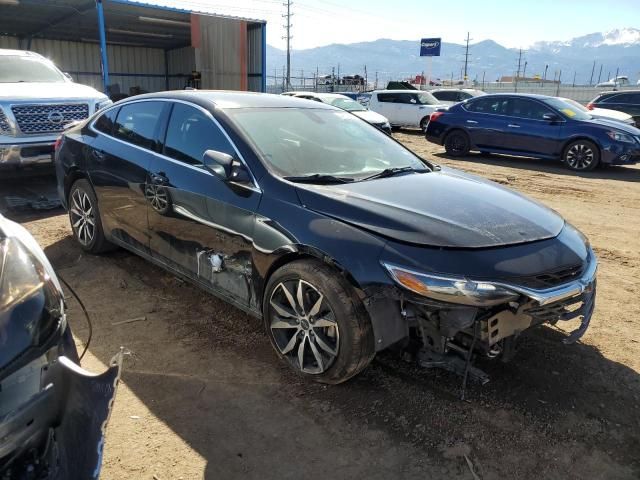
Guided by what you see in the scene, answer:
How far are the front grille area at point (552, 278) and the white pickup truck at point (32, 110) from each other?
269 inches

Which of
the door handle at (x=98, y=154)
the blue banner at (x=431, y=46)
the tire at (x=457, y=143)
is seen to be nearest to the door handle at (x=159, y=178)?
the door handle at (x=98, y=154)

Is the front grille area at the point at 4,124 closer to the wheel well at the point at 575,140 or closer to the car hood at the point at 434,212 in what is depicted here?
the car hood at the point at 434,212

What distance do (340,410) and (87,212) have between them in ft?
10.7

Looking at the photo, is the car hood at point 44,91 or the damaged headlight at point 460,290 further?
the car hood at point 44,91

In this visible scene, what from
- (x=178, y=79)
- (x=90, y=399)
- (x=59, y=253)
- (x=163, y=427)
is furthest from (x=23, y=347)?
(x=178, y=79)

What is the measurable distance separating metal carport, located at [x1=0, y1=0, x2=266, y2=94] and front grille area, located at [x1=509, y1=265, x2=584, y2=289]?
1628cm

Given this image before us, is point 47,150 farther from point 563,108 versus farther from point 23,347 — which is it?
point 563,108

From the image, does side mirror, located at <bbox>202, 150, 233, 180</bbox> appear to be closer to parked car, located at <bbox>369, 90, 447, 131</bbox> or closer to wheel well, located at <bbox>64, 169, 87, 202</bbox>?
→ wheel well, located at <bbox>64, 169, 87, 202</bbox>

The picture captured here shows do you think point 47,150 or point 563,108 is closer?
point 47,150

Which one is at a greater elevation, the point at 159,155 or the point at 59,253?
the point at 159,155

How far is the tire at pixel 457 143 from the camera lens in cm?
1255

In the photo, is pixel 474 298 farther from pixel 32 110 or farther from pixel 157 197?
pixel 32 110

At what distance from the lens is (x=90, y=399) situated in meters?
1.87

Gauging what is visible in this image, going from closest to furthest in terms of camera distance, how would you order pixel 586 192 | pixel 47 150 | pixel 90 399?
1. pixel 90 399
2. pixel 47 150
3. pixel 586 192
